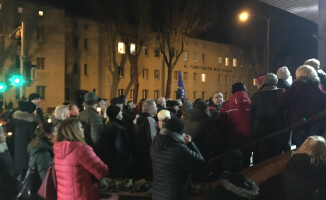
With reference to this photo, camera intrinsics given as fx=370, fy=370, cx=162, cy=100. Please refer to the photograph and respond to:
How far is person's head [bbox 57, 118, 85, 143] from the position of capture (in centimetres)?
443

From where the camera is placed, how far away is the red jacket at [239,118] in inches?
249

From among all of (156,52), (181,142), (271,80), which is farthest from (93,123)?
(156,52)

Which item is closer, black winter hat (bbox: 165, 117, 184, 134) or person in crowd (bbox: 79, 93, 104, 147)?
black winter hat (bbox: 165, 117, 184, 134)

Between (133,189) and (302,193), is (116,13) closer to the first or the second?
(133,189)

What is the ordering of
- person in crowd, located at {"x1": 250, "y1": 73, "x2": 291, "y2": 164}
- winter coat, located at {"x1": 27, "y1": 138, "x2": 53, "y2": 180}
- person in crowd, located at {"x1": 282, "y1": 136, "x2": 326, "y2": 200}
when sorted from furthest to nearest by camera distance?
person in crowd, located at {"x1": 250, "y1": 73, "x2": 291, "y2": 164}
winter coat, located at {"x1": 27, "y1": 138, "x2": 53, "y2": 180}
person in crowd, located at {"x1": 282, "y1": 136, "x2": 326, "y2": 200}

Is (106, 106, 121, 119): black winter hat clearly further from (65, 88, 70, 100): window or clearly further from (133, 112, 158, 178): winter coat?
(65, 88, 70, 100): window

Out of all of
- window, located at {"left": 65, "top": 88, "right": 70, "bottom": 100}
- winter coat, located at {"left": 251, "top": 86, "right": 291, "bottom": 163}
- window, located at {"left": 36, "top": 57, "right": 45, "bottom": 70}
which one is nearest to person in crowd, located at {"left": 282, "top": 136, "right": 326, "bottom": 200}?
winter coat, located at {"left": 251, "top": 86, "right": 291, "bottom": 163}

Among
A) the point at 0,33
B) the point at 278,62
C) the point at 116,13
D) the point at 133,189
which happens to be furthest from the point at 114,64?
the point at 133,189

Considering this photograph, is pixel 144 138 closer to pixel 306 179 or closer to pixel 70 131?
pixel 70 131

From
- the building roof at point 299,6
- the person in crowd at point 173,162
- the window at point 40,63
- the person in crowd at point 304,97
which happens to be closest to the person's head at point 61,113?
the person in crowd at point 173,162

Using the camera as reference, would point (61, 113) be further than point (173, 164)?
Yes

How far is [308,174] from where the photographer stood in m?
4.22

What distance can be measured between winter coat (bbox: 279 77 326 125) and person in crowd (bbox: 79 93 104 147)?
3.26 m

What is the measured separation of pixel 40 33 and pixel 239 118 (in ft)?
119
